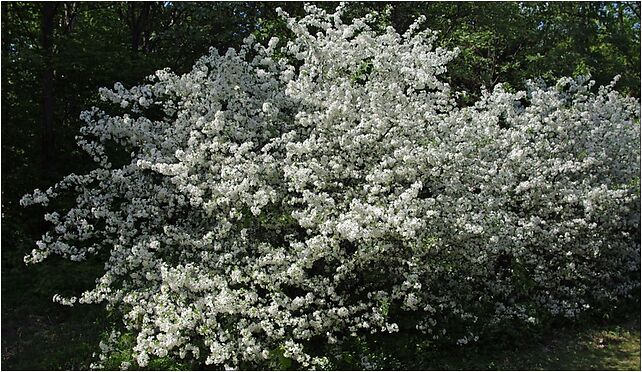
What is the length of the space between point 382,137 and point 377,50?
124 cm

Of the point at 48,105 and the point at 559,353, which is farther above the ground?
the point at 48,105

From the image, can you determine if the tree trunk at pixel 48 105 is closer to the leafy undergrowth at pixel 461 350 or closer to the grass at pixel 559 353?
the leafy undergrowth at pixel 461 350

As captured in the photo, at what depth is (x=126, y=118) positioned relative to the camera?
733 cm

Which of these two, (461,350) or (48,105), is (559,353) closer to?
(461,350)

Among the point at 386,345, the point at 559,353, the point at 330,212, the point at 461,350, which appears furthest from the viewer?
the point at 559,353

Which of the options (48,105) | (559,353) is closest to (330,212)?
(559,353)

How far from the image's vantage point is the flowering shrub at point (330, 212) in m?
6.29

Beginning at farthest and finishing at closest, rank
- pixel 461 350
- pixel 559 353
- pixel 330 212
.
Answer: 1. pixel 559 353
2. pixel 461 350
3. pixel 330 212

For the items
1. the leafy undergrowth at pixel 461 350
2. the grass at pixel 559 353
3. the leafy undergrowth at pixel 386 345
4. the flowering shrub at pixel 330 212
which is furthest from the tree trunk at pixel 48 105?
the grass at pixel 559 353

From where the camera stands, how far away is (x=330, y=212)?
639 centimetres

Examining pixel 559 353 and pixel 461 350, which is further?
pixel 559 353

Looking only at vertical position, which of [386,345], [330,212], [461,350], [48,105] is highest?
[48,105]

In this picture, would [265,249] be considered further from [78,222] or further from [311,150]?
[78,222]

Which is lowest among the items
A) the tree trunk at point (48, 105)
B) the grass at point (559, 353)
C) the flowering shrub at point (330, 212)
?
the grass at point (559, 353)
